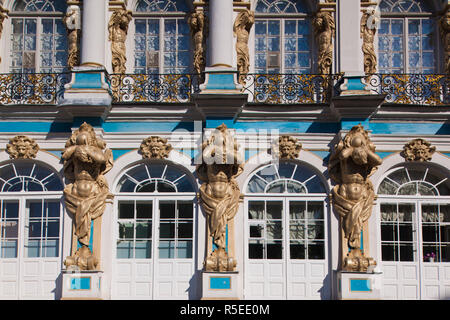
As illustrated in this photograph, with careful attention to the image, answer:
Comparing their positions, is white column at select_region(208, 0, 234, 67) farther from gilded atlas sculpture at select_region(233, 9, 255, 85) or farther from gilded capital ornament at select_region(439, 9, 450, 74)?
gilded capital ornament at select_region(439, 9, 450, 74)

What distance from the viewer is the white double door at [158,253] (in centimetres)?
1502

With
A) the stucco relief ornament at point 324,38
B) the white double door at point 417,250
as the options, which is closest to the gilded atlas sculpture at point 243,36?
the stucco relief ornament at point 324,38

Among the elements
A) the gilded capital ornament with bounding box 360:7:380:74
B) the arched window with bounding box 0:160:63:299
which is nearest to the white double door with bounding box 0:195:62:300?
the arched window with bounding box 0:160:63:299

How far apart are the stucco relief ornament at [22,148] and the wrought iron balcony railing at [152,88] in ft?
6.15

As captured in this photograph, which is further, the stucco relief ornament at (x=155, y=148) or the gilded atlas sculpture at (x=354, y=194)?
the stucco relief ornament at (x=155, y=148)

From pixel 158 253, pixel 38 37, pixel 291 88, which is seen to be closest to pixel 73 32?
pixel 38 37

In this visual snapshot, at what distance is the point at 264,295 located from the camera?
49.0 ft

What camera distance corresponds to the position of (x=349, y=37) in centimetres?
1577

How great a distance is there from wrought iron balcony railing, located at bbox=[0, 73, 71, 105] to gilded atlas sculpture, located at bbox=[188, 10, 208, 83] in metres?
2.80

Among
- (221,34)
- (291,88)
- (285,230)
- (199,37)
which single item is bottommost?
(285,230)

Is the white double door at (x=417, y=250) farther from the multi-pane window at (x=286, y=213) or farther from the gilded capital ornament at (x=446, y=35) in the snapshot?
the gilded capital ornament at (x=446, y=35)

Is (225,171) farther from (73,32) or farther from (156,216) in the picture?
(73,32)

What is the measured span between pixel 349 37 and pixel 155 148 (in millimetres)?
4551
